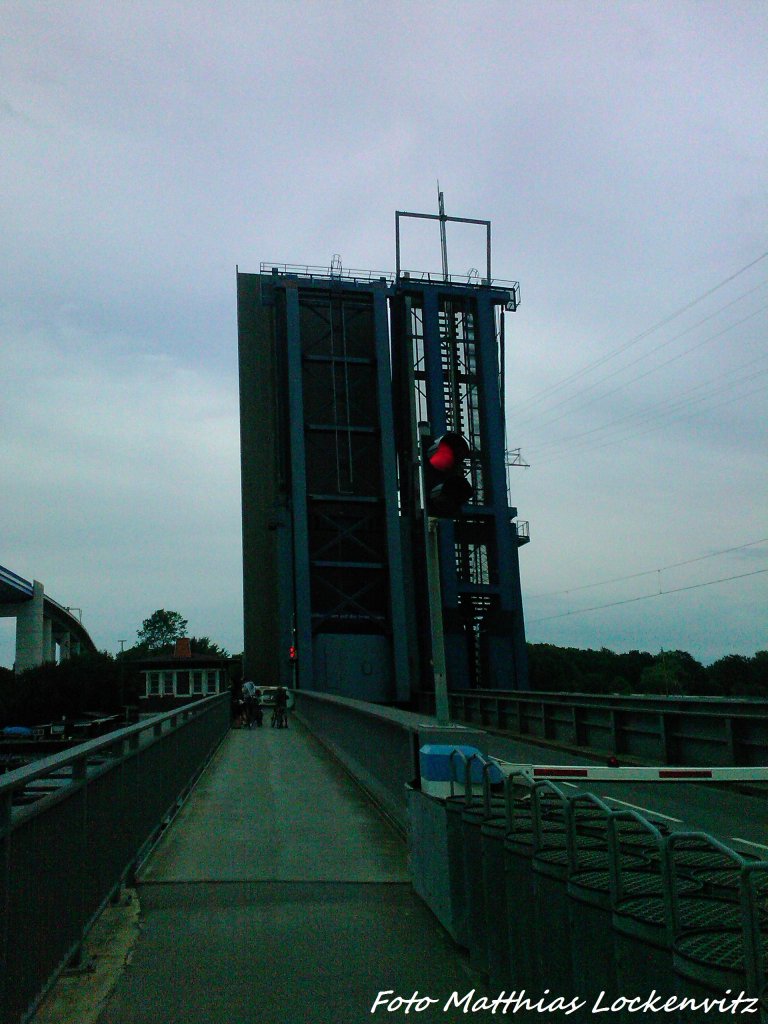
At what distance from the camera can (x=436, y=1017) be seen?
498cm

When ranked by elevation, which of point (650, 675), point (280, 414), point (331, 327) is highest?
point (331, 327)

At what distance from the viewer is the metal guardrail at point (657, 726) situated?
1556cm

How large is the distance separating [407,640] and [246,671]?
10.6m

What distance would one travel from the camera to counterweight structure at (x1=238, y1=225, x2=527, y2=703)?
43.5 meters

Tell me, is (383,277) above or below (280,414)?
above

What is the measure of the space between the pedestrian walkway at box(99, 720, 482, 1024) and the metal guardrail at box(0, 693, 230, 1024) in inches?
15.2

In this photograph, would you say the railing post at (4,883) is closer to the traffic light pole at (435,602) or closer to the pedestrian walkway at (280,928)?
the pedestrian walkway at (280,928)

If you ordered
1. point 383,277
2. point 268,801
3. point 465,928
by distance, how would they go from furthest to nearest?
point 383,277 → point 268,801 → point 465,928

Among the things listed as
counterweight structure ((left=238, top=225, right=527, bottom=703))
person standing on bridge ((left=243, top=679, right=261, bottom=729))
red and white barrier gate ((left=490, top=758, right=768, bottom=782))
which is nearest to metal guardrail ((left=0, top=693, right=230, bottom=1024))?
red and white barrier gate ((left=490, top=758, right=768, bottom=782))

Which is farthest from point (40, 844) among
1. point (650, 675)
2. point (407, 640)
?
point (650, 675)

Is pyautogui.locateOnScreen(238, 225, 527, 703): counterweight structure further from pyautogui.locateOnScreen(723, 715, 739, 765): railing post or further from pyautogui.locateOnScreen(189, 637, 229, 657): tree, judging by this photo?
pyautogui.locateOnScreen(189, 637, 229, 657): tree

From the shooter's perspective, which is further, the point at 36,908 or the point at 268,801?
the point at 268,801

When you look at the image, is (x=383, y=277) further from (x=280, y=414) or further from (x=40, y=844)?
(x=40, y=844)

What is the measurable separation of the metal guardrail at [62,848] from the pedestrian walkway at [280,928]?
15.2 inches
